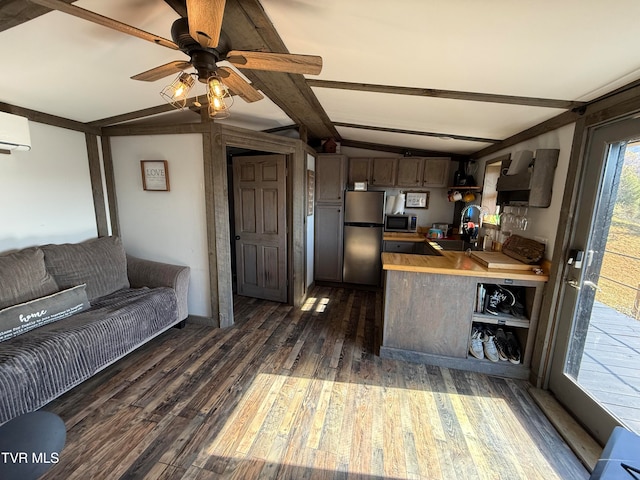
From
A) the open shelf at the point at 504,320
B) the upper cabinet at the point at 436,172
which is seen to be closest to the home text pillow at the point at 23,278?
the open shelf at the point at 504,320

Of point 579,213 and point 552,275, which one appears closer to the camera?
point 579,213

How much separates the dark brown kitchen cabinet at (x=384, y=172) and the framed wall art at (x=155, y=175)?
281 centimetres

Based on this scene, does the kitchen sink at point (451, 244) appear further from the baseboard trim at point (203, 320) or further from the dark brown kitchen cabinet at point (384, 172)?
the baseboard trim at point (203, 320)

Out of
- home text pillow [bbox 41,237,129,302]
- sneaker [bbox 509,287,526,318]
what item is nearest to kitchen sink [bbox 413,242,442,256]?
sneaker [bbox 509,287,526,318]

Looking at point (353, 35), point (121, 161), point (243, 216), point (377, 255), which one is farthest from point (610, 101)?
point (121, 161)

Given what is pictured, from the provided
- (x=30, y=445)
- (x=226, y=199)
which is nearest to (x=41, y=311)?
(x=30, y=445)

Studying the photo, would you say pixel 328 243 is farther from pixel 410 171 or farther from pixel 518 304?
pixel 518 304

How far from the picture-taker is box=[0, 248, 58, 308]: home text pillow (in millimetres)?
1911

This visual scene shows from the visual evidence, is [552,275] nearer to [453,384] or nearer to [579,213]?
[579,213]

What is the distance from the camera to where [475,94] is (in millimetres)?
1820

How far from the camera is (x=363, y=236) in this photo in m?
4.04

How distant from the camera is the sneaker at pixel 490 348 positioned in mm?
2244

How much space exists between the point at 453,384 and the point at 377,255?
2.13 meters

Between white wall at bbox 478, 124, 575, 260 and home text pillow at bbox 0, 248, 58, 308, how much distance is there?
13.1 feet
